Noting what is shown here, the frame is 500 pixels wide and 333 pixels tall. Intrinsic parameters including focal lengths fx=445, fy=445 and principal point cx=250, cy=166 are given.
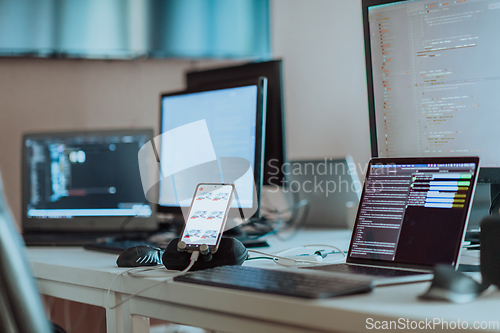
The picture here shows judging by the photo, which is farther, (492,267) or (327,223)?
(327,223)

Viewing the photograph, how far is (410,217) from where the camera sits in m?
0.77

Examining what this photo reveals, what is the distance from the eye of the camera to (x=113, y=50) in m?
1.92

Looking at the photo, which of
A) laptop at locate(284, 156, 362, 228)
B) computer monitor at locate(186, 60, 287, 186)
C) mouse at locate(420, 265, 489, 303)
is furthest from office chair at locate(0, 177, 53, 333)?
laptop at locate(284, 156, 362, 228)

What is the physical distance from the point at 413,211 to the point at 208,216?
0.38 metres

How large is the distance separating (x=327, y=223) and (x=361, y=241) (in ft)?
2.42

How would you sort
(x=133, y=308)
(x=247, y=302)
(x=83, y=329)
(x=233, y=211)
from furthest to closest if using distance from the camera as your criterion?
(x=83, y=329) → (x=233, y=211) → (x=133, y=308) → (x=247, y=302)

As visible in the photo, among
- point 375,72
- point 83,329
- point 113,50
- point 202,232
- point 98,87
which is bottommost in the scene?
point 83,329

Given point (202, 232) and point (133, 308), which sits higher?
point (202, 232)

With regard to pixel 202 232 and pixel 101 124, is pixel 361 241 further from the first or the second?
pixel 101 124

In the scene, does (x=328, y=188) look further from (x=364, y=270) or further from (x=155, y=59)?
(x=155, y=59)

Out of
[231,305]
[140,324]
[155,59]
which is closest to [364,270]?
[231,305]

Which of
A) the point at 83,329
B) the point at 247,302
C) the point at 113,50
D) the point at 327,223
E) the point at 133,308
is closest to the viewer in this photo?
the point at 247,302

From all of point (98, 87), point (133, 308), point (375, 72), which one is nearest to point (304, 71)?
point (98, 87)

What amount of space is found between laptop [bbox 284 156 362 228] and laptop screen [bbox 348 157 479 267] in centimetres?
58
